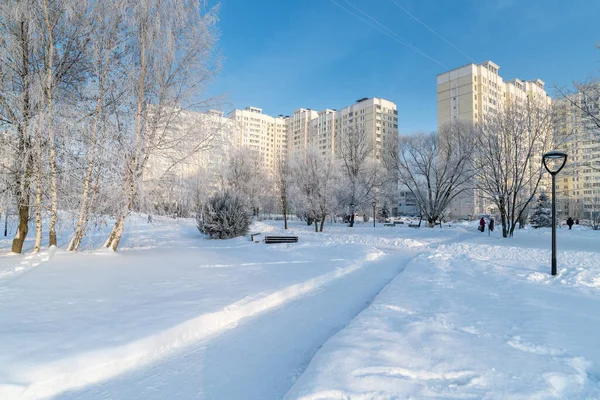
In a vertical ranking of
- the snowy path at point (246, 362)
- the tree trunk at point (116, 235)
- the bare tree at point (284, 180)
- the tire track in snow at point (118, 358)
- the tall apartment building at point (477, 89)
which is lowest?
the snowy path at point (246, 362)

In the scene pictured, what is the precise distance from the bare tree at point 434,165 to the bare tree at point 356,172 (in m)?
2.40

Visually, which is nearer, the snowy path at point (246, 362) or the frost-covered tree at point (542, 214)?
the snowy path at point (246, 362)

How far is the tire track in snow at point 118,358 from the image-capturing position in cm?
267

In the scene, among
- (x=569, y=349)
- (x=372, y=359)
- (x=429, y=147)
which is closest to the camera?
(x=372, y=359)

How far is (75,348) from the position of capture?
3.21 metres

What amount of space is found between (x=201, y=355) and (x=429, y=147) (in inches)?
1198

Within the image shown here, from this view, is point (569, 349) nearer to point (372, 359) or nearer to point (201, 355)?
point (372, 359)

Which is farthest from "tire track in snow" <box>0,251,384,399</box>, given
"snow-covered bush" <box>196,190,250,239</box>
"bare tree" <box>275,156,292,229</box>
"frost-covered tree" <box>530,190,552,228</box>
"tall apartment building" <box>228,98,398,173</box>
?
"tall apartment building" <box>228,98,398,173</box>

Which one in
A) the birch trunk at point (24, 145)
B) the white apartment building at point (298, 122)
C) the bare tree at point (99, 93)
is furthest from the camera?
the white apartment building at point (298, 122)

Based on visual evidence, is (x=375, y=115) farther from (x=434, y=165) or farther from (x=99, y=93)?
(x=99, y=93)

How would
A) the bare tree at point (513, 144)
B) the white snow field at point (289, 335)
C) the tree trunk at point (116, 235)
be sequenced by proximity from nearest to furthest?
the white snow field at point (289, 335) < the tree trunk at point (116, 235) < the bare tree at point (513, 144)

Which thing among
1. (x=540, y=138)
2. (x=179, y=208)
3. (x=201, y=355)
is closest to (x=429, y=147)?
(x=540, y=138)

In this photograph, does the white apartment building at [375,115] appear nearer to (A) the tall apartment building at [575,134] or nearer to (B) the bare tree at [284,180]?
(B) the bare tree at [284,180]

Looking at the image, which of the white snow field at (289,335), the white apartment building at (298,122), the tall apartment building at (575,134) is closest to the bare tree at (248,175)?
the tall apartment building at (575,134)
